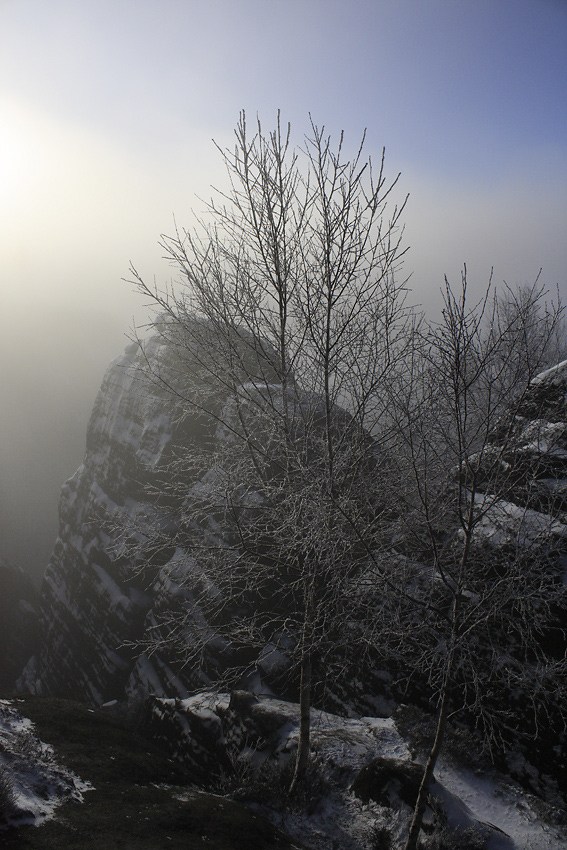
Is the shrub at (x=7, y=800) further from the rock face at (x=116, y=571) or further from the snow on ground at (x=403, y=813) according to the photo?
the rock face at (x=116, y=571)

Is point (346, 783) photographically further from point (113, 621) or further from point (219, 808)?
point (113, 621)

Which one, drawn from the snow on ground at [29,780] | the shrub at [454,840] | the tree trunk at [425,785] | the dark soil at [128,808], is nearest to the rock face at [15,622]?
the dark soil at [128,808]

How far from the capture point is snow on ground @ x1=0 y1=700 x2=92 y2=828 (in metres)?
4.59

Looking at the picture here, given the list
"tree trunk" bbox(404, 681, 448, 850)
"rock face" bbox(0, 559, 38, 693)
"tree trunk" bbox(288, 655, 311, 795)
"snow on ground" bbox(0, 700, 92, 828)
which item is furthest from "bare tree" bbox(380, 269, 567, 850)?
"rock face" bbox(0, 559, 38, 693)

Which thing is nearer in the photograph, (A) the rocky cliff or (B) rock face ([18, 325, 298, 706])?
(A) the rocky cliff

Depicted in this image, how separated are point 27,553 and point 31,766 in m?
53.7

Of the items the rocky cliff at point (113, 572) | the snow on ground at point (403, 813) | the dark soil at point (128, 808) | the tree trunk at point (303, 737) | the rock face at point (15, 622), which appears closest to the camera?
the dark soil at point (128, 808)

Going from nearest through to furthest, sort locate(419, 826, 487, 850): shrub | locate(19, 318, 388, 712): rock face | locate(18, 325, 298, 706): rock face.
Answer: locate(419, 826, 487, 850): shrub → locate(19, 318, 388, 712): rock face → locate(18, 325, 298, 706): rock face

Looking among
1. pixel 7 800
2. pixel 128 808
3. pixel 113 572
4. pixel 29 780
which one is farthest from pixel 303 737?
pixel 113 572

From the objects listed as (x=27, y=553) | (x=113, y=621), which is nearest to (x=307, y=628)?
(x=113, y=621)

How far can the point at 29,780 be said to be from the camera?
5.39m

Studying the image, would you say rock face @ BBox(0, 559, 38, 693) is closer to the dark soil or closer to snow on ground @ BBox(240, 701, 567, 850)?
the dark soil

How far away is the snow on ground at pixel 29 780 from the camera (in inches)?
181

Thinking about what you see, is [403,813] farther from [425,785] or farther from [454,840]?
[425,785]
